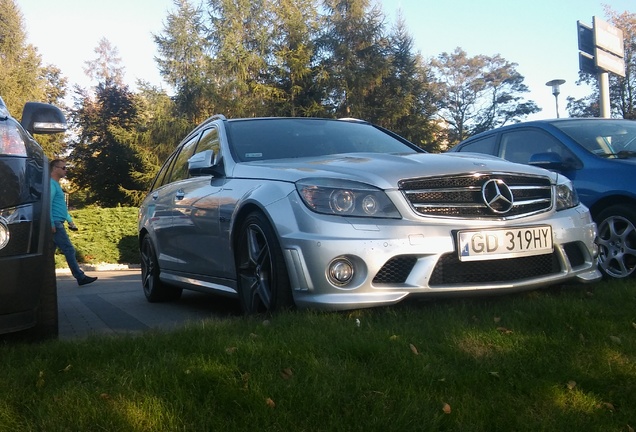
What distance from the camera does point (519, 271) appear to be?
4.13 m

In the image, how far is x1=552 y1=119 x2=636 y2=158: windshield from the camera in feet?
19.7

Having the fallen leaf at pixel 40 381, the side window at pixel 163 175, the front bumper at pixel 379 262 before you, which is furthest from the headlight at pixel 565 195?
the side window at pixel 163 175

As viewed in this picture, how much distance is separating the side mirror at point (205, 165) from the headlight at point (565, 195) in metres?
2.42

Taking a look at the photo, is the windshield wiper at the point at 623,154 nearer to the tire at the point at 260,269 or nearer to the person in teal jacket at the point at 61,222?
the tire at the point at 260,269

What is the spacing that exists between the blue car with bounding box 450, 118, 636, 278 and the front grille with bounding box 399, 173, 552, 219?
5.39 feet

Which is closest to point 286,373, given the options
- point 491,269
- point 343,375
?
point 343,375

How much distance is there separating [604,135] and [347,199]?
3.52 metres

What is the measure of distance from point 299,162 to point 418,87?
36313 mm

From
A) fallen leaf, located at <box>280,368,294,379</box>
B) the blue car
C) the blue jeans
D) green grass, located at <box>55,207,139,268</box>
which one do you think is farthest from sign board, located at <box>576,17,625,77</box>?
fallen leaf, located at <box>280,368,294,379</box>

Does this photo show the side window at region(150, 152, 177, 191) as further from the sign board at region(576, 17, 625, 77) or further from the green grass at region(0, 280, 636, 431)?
the sign board at region(576, 17, 625, 77)

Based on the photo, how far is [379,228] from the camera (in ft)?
12.6

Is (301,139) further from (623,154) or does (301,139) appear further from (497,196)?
(623,154)

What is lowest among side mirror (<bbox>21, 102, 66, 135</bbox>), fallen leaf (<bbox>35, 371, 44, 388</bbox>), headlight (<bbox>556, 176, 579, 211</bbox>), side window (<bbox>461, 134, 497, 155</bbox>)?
fallen leaf (<bbox>35, 371, 44, 388</bbox>)

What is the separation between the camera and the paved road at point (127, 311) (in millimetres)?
5020
